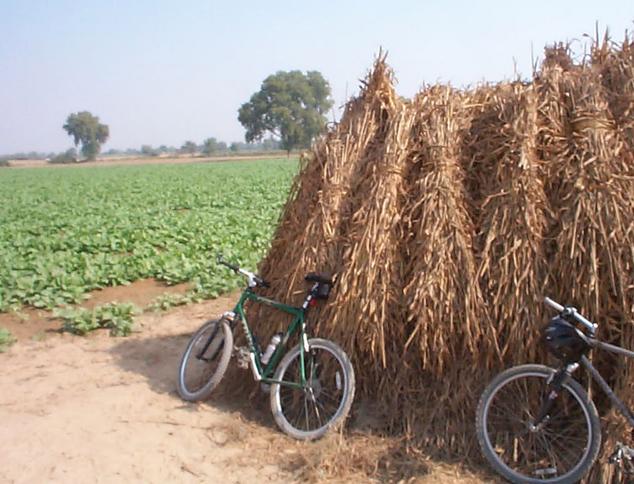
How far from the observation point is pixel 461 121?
5.14 meters

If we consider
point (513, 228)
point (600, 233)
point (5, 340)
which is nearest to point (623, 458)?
point (600, 233)

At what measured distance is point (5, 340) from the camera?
7598 mm

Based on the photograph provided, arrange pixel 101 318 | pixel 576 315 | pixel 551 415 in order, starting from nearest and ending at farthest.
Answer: pixel 576 315 < pixel 551 415 < pixel 101 318

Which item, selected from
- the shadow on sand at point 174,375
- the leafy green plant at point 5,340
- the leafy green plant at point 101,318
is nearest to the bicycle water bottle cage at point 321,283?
the shadow on sand at point 174,375

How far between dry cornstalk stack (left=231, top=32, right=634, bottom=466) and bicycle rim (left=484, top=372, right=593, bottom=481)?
19 centimetres

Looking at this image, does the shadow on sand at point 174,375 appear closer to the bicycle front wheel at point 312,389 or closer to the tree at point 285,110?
the bicycle front wheel at point 312,389

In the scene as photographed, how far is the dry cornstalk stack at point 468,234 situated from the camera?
433 centimetres

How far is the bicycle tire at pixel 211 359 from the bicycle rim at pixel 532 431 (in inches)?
87.9

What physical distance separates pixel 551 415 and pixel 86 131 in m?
146

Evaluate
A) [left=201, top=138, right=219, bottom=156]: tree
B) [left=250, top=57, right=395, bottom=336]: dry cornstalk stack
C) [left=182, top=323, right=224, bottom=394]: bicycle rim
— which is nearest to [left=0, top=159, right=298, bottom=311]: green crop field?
[left=250, top=57, right=395, bottom=336]: dry cornstalk stack

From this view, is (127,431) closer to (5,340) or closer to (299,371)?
(299,371)

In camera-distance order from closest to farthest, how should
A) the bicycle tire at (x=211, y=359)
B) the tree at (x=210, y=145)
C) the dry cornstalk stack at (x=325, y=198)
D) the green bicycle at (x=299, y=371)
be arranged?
1. the green bicycle at (x=299, y=371)
2. the dry cornstalk stack at (x=325, y=198)
3. the bicycle tire at (x=211, y=359)
4. the tree at (x=210, y=145)

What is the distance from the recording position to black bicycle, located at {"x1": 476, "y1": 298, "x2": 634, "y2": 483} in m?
3.94

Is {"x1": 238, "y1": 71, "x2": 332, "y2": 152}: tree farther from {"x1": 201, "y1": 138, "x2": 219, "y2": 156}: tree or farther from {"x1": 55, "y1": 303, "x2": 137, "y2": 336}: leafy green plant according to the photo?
{"x1": 55, "y1": 303, "x2": 137, "y2": 336}: leafy green plant
